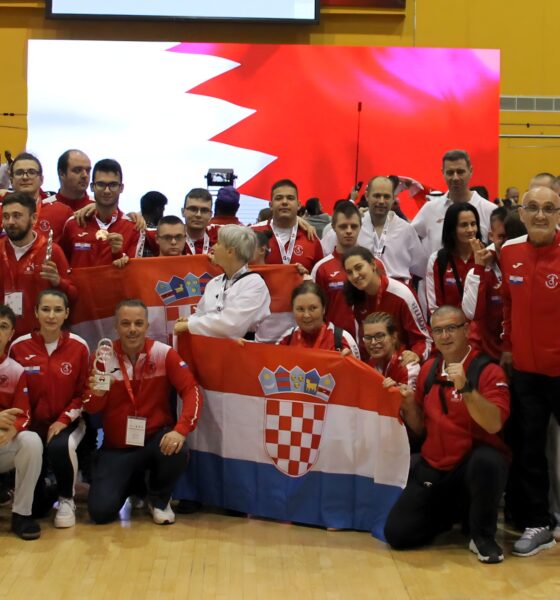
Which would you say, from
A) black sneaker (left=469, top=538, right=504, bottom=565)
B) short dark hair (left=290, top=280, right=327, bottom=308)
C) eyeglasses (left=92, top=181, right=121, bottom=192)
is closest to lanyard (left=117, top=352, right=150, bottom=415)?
short dark hair (left=290, top=280, right=327, bottom=308)

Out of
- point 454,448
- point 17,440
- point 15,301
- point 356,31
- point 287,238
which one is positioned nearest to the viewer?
point 454,448

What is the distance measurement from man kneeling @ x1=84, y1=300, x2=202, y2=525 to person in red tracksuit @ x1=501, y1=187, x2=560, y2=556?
74.6 inches

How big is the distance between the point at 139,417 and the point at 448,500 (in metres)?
1.88

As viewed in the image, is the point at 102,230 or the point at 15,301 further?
the point at 102,230

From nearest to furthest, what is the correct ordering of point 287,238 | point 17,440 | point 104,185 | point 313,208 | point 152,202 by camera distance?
point 17,440
point 104,185
point 287,238
point 152,202
point 313,208

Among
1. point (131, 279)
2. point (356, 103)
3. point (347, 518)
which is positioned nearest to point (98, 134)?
point (356, 103)

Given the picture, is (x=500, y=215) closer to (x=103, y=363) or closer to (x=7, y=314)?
(x=103, y=363)

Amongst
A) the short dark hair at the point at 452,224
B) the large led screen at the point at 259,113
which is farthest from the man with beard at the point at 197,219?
the large led screen at the point at 259,113

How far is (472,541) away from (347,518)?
76 centimetres

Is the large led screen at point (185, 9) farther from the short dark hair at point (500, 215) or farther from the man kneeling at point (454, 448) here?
the man kneeling at point (454, 448)

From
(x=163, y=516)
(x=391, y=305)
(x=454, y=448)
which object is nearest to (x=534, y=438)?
(x=454, y=448)

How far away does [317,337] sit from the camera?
5320 millimetres

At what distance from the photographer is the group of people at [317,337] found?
15.7 ft

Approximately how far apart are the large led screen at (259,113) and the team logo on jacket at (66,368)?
24.5 feet
